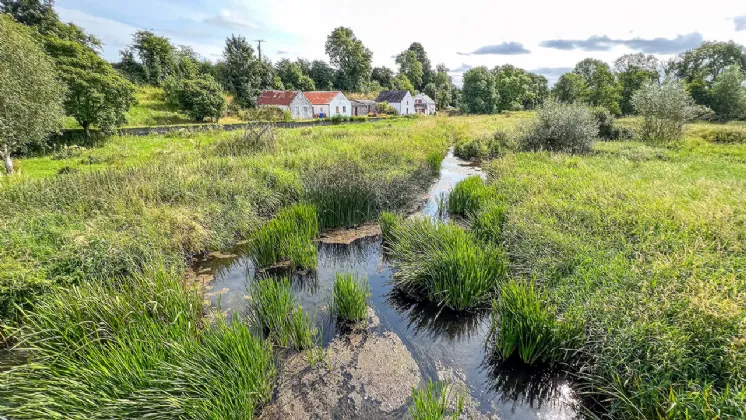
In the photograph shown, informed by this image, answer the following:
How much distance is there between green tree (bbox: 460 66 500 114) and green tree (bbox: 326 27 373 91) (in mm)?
23910

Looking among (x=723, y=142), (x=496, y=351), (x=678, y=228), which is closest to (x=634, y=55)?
(x=723, y=142)

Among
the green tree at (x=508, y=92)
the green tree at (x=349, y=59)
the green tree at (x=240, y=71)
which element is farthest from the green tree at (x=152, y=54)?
the green tree at (x=508, y=92)

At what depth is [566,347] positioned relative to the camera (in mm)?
4133

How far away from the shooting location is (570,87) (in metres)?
56.8

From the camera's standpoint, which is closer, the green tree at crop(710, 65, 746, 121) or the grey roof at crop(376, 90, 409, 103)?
the green tree at crop(710, 65, 746, 121)

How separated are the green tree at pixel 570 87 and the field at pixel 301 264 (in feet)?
161

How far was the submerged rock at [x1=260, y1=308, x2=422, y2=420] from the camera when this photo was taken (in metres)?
3.74

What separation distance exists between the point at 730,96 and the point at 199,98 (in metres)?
58.7

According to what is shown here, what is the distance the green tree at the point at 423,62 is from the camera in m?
92.5

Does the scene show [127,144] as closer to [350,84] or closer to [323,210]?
[323,210]

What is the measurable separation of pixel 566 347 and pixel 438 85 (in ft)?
321

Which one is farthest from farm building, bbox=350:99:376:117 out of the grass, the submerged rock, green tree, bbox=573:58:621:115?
the submerged rock

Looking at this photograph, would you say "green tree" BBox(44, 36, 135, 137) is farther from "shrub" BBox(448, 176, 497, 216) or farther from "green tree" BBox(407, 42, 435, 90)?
"green tree" BBox(407, 42, 435, 90)

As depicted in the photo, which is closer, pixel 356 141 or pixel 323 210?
pixel 323 210
